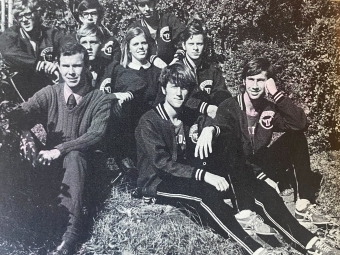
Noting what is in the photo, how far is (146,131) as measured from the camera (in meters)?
2.70

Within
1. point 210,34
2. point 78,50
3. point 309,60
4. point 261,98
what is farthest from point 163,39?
point 309,60

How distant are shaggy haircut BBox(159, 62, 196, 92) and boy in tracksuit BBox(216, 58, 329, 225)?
25cm

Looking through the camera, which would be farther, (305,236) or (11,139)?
(305,236)

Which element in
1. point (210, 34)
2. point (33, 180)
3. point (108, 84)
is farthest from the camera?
point (210, 34)

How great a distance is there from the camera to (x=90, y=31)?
2705 mm

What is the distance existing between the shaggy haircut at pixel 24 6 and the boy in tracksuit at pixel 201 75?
86 cm

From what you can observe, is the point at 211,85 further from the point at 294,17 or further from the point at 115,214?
the point at 115,214

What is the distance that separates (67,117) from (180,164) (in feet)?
2.30

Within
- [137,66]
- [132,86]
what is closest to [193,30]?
[137,66]

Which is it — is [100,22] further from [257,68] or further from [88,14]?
[257,68]

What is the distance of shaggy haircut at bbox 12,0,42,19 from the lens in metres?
2.64

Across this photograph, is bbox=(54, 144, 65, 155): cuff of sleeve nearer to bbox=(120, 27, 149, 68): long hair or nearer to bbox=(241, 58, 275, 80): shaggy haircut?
bbox=(120, 27, 149, 68): long hair

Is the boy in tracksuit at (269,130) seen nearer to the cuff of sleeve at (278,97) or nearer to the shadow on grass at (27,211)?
the cuff of sleeve at (278,97)

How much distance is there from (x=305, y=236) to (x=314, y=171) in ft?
1.34
